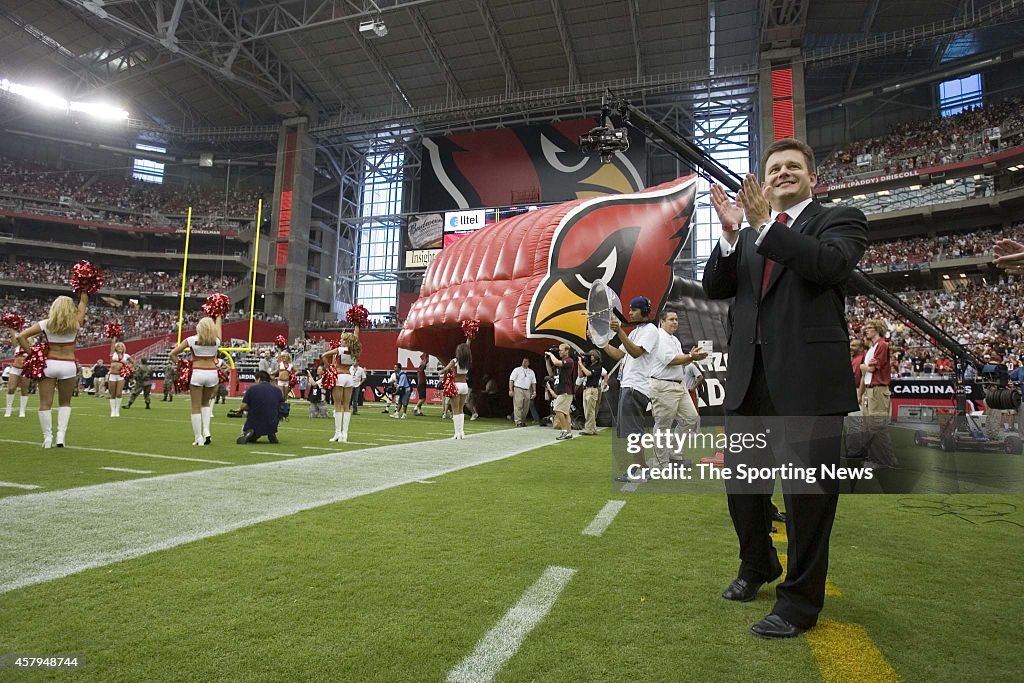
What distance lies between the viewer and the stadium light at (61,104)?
3919 centimetres

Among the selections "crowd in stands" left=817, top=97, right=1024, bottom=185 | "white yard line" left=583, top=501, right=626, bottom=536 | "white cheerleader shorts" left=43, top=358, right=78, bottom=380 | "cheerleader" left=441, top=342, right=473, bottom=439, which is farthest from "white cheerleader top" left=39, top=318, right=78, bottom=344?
"crowd in stands" left=817, top=97, right=1024, bottom=185

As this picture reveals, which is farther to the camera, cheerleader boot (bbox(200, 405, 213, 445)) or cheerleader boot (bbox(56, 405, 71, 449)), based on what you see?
cheerleader boot (bbox(200, 405, 213, 445))

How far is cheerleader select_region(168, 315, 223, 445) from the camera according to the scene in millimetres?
7777

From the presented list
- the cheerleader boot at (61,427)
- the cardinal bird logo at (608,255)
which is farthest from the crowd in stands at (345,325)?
the cheerleader boot at (61,427)

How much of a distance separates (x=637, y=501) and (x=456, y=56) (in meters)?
34.9

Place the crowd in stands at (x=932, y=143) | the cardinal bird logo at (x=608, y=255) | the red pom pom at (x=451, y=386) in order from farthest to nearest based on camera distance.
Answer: the crowd in stands at (x=932, y=143), the cardinal bird logo at (x=608, y=255), the red pom pom at (x=451, y=386)

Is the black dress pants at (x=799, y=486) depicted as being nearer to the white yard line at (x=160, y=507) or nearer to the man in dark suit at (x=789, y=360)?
the man in dark suit at (x=789, y=360)

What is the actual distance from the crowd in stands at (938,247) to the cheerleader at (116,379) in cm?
3364

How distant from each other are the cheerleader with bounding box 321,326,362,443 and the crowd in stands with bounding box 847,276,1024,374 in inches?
775

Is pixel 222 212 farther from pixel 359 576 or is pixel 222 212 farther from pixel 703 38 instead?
pixel 359 576

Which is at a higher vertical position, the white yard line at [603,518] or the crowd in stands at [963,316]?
the crowd in stands at [963,316]

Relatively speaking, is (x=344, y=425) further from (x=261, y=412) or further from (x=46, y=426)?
(x=46, y=426)

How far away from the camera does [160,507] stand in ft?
12.5

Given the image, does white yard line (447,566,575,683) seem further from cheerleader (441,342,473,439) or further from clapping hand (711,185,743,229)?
cheerleader (441,342,473,439)
